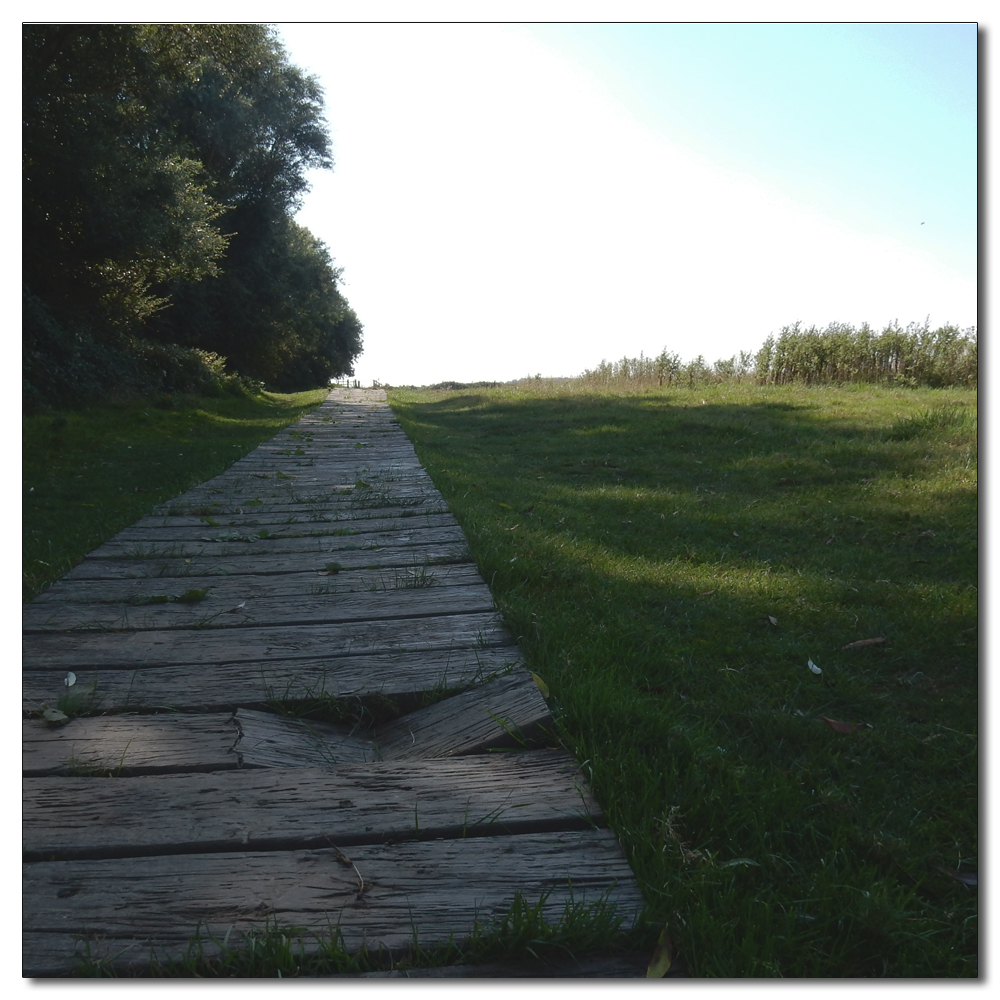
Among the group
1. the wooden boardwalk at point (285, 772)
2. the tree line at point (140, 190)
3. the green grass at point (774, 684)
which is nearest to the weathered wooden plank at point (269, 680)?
the wooden boardwalk at point (285, 772)

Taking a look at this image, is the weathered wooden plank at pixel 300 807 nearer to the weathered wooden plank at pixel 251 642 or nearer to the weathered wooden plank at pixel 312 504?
the weathered wooden plank at pixel 251 642

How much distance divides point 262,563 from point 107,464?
5175 mm

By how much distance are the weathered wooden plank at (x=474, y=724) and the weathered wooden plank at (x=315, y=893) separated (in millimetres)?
400

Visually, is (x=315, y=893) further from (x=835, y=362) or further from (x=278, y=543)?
(x=835, y=362)

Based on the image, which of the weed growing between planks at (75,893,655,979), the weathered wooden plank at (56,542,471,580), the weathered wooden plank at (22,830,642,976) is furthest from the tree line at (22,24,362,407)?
the weed growing between planks at (75,893,655,979)

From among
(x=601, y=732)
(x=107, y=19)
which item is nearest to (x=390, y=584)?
(x=601, y=732)

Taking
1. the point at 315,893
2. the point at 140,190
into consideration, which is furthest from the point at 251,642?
the point at 140,190

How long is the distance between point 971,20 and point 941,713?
2.07 meters

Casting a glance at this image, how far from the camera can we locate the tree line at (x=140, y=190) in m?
9.36

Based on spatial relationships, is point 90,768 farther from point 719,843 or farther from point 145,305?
point 145,305

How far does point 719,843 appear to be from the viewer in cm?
152

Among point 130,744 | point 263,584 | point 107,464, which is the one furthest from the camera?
point 107,464

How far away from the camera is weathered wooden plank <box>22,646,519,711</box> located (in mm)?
2074

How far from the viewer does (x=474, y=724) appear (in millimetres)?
1910
